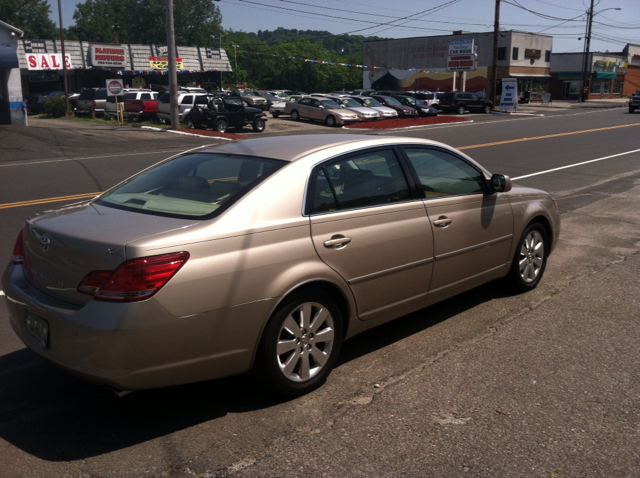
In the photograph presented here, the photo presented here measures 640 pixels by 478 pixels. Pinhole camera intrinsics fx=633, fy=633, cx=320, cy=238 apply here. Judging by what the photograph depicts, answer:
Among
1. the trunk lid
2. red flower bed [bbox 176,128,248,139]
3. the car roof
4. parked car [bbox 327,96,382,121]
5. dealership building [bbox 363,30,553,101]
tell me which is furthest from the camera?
dealership building [bbox 363,30,553,101]

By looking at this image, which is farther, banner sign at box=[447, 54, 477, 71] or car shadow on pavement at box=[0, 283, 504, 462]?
banner sign at box=[447, 54, 477, 71]

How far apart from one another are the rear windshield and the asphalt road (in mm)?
Answer: 1233

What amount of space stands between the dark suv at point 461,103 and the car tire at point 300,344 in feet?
147

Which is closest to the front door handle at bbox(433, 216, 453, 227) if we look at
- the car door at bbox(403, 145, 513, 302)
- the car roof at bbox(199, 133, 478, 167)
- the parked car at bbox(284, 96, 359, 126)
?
the car door at bbox(403, 145, 513, 302)

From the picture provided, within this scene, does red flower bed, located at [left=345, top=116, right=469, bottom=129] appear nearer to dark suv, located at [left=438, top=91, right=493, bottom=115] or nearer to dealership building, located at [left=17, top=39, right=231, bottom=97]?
dark suv, located at [left=438, top=91, right=493, bottom=115]

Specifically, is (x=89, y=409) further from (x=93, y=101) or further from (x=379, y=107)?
(x=93, y=101)

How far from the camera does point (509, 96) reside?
49.6 meters

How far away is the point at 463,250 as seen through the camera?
5145 mm

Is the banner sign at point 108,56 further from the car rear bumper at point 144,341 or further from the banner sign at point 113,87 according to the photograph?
the car rear bumper at point 144,341

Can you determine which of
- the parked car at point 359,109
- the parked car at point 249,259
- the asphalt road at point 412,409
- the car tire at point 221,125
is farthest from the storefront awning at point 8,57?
the parked car at point 249,259

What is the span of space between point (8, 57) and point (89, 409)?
98.2 feet

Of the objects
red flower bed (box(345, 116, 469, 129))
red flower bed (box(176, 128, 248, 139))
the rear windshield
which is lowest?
red flower bed (box(176, 128, 248, 139))

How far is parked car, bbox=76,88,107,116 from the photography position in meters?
37.6

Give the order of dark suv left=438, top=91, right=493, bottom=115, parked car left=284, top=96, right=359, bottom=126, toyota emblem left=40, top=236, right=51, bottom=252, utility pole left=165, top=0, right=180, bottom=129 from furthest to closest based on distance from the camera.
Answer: dark suv left=438, top=91, right=493, bottom=115
parked car left=284, top=96, right=359, bottom=126
utility pole left=165, top=0, right=180, bottom=129
toyota emblem left=40, top=236, right=51, bottom=252
